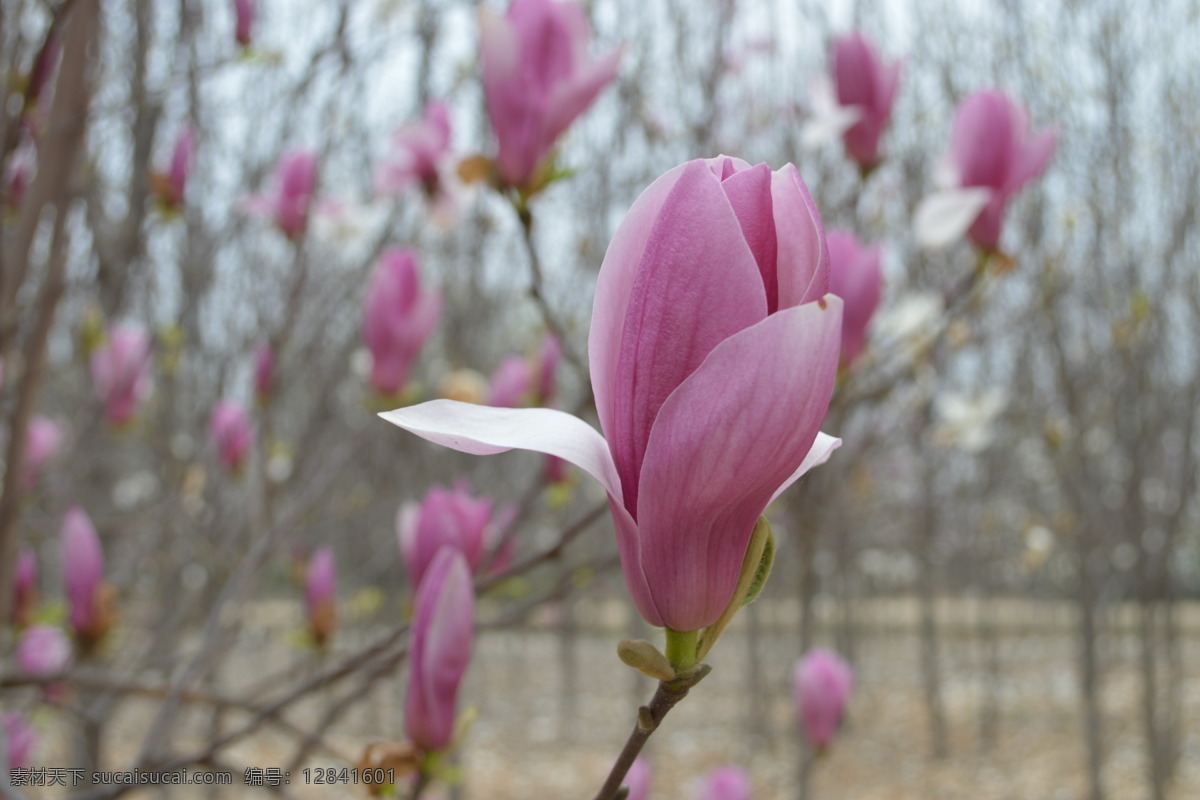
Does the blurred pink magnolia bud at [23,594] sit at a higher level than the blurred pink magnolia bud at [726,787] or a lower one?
higher

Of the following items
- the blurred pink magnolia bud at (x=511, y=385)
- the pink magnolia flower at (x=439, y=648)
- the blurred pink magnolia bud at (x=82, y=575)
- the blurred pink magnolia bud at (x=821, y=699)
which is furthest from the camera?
the blurred pink magnolia bud at (x=821, y=699)

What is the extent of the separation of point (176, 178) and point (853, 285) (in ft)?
3.75

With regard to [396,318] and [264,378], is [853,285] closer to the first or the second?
[396,318]

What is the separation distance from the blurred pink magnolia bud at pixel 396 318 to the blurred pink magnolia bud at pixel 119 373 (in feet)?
1.97

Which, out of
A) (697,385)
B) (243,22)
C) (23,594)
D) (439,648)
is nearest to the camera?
(697,385)

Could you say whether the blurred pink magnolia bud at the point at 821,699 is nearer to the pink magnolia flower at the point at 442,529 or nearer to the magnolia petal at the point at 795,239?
the pink magnolia flower at the point at 442,529

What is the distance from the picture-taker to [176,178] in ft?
5.63

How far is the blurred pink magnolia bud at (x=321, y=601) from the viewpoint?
1.55 m

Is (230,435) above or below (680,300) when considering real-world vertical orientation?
below

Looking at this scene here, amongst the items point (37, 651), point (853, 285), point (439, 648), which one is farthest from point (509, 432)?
point (37, 651)

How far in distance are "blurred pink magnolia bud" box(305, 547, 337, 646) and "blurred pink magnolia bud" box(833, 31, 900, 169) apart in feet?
3.38

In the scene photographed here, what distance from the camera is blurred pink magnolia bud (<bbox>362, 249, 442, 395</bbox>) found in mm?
1530

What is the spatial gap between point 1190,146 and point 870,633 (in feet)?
28.9

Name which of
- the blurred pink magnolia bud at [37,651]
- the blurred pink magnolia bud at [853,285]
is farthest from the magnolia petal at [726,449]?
the blurred pink magnolia bud at [37,651]
